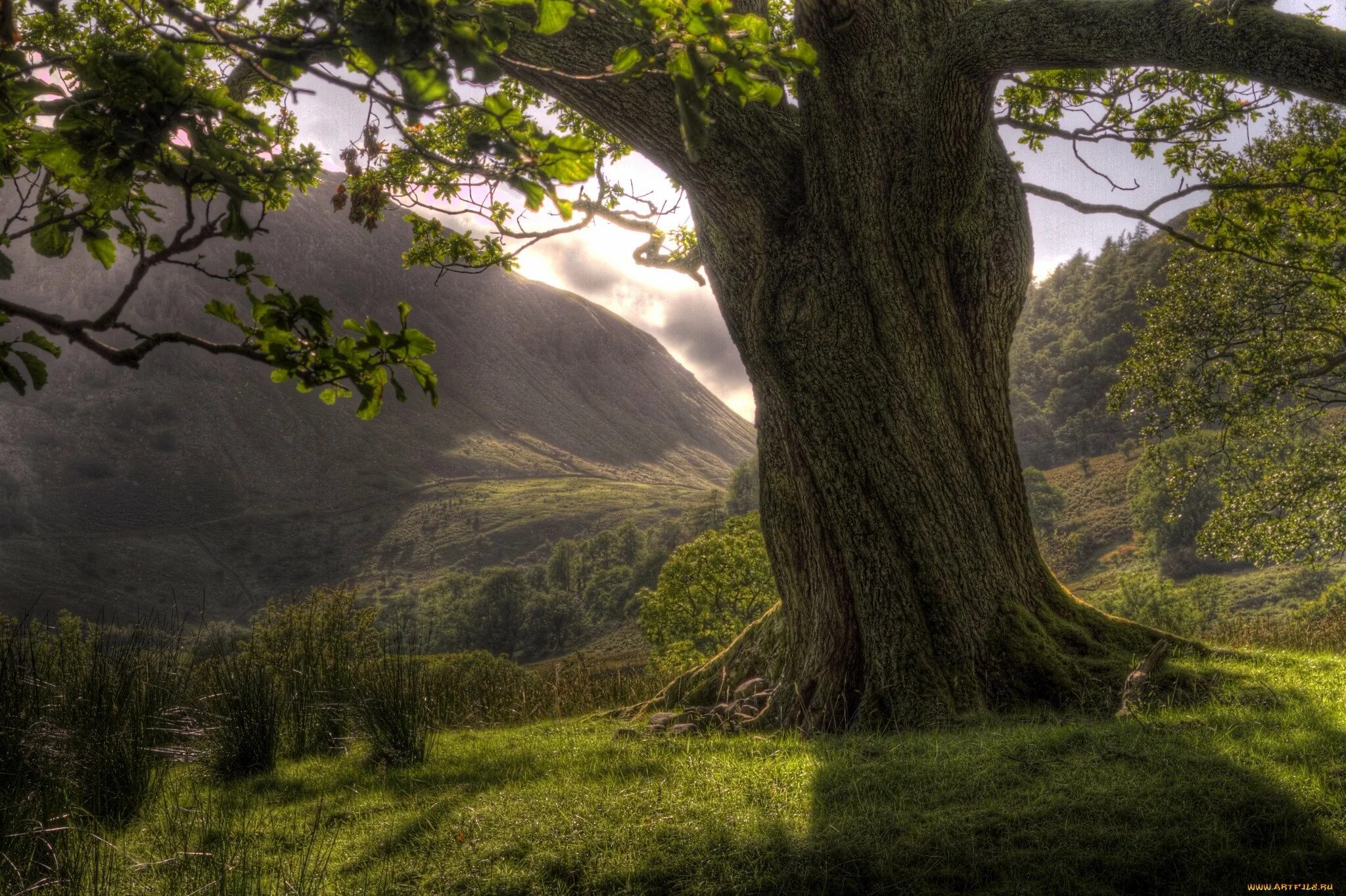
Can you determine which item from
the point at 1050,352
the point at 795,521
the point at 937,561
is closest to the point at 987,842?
the point at 937,561

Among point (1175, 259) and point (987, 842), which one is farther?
point (1175, 259)

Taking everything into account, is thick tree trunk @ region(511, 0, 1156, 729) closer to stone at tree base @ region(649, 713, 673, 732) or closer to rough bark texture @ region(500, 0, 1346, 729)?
rough bark texture @ region(500, 0, 1346, 729)

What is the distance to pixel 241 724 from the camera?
5.48 m

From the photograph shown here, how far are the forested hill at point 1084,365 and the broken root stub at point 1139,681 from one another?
6668 cm

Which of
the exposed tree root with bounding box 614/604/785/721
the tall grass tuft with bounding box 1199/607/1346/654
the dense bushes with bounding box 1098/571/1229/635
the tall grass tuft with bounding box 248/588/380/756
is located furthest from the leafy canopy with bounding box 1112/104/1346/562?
the tall grass tuft with bounding box 248/588/380/756

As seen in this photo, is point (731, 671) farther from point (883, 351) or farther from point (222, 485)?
point (222, 485)

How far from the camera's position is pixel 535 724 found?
7.61 m

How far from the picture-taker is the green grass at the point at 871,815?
283 cm

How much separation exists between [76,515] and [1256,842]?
168 meters

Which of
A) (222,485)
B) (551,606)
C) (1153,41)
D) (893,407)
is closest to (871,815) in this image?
(893,407)

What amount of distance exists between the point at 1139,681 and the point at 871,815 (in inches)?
111

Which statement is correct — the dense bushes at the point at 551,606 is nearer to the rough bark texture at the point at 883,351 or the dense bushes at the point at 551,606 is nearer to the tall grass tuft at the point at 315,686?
the tall grass tuft at the point at 315,686

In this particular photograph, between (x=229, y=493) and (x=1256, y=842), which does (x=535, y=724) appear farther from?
(x=229, y=493)

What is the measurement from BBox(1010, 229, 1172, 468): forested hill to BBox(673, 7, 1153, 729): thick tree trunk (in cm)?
6715
